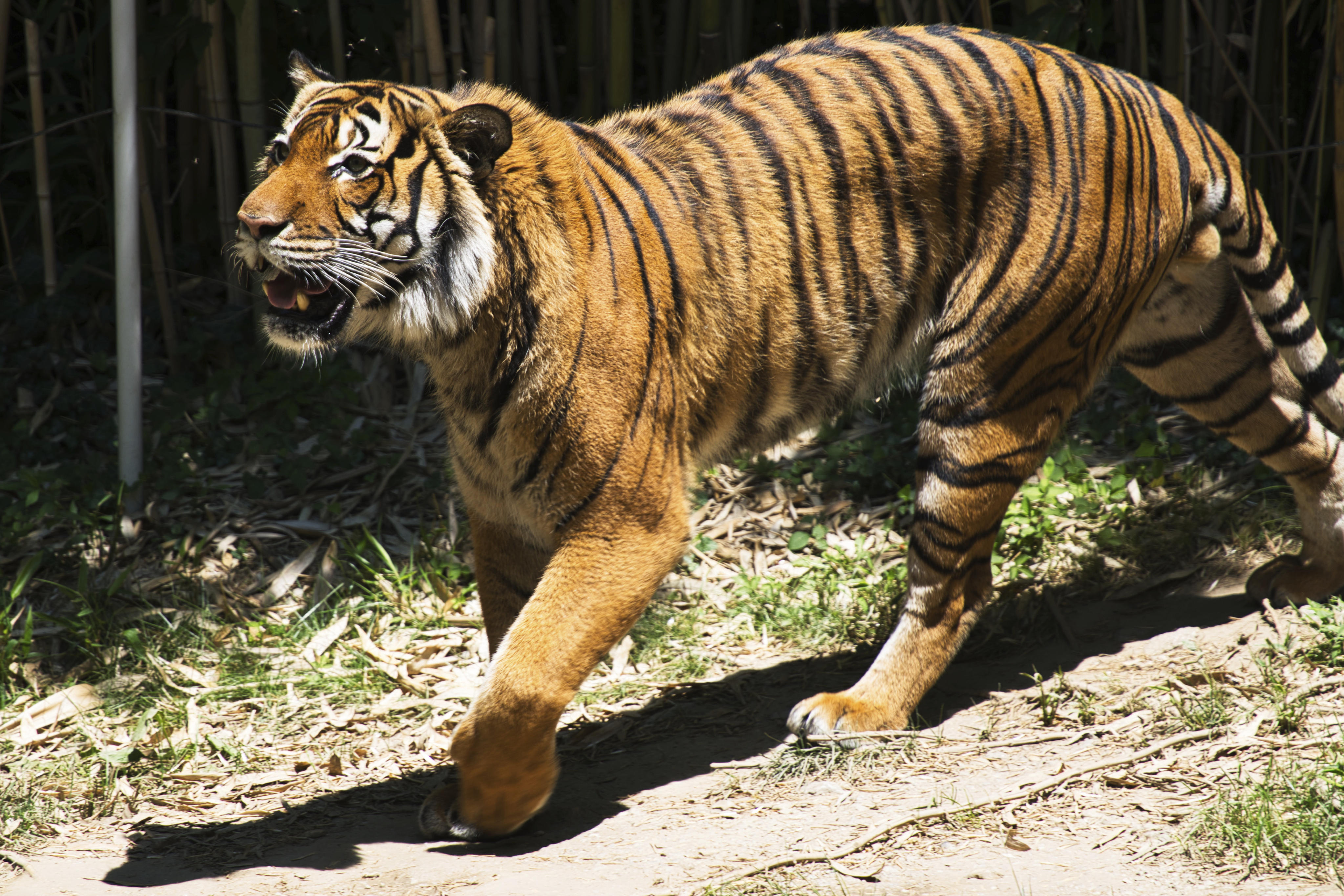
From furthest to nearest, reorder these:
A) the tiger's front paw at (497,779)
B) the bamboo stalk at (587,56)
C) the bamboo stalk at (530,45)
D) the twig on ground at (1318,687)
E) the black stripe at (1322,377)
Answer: the bamboo stalk at (530,45)
the bamboo stalk at (587,56)
the black stripe at (1322,377)
the twig on ground at (1318,687)
the tiger's front paw at (497,779)

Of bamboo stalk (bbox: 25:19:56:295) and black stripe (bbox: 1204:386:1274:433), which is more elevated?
bamboo stalk (bbox: 25:19:56:295)

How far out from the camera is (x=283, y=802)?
9.87ft

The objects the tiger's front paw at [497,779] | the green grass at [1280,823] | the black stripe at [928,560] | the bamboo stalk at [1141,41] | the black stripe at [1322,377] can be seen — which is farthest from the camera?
the bamboo stalk at [1141,41]

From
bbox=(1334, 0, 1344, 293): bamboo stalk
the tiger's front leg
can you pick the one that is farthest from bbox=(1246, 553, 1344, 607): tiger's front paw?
the tiger's front leg

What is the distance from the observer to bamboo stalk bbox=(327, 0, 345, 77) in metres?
4.41

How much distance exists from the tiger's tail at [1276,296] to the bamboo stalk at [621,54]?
1.97 m

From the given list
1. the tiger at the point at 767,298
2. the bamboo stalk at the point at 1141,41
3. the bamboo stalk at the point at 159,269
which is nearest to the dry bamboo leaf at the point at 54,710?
the tiger at the point at 767,298

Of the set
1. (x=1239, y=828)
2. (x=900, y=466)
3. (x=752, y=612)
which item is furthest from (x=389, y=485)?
(x=1239, y=828)

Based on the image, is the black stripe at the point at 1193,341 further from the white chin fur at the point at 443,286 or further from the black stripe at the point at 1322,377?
the white chin fur at the point at 443,286

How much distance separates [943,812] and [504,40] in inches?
125

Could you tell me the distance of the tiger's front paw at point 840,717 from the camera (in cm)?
295

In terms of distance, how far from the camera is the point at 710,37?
435 centimetres

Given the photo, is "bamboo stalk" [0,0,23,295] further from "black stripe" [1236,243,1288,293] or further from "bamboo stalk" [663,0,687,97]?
"black stripe" [1236,243,1288,293]

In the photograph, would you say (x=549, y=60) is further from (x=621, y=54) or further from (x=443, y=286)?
(x=443, y=286)
